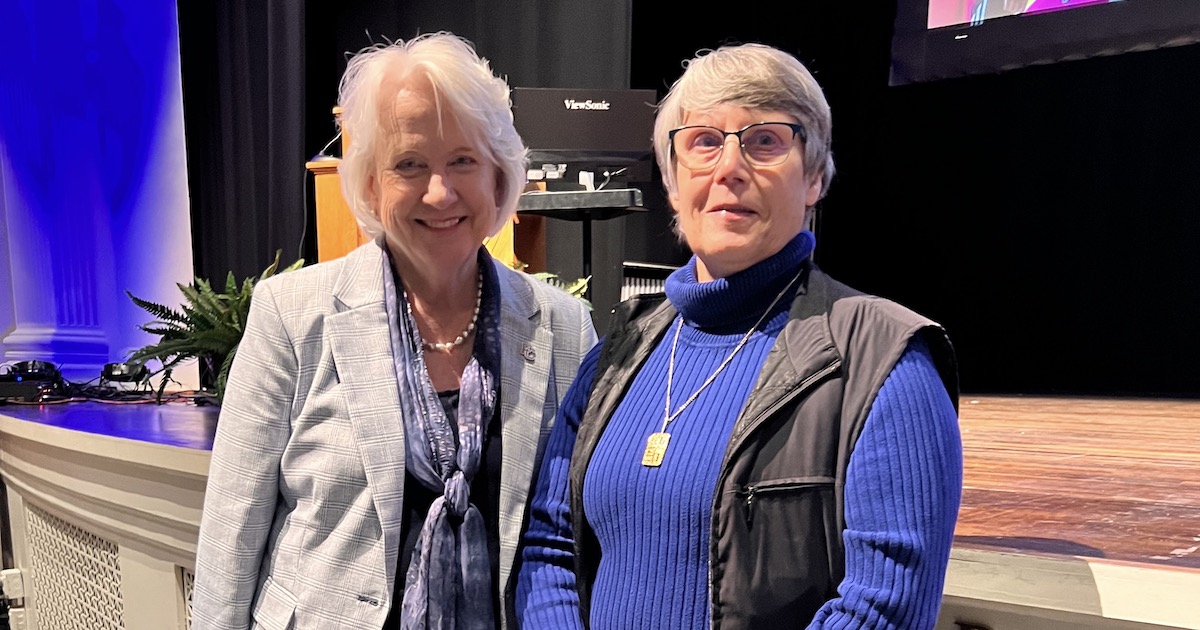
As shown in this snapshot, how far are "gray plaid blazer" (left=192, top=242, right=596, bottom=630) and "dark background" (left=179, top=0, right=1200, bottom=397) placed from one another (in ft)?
8.06

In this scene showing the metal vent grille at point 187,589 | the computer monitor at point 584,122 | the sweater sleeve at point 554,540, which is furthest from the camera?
the computer monitor at point 584,122

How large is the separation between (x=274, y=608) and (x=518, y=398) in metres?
0.48

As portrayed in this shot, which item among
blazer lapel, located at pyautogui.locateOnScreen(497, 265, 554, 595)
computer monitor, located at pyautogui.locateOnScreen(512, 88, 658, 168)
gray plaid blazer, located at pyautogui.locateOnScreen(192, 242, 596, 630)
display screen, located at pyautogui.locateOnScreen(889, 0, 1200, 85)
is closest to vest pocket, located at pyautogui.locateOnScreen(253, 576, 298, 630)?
gray plaid blazer, located at pyautogui.locateOnScreen(192, 242, 596, 630)

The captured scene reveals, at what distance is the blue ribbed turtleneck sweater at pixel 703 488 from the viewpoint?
0.81 metres

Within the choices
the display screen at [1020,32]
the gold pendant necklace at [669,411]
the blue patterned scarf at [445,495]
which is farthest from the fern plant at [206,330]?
the display screen at [1020,32]

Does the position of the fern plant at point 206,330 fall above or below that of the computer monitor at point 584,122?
below

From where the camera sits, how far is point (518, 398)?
4.14 feet

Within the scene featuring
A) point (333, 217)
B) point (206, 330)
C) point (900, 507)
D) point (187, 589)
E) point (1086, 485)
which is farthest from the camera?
point (333, 217)

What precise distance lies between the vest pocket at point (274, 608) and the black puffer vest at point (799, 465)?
2.17ft

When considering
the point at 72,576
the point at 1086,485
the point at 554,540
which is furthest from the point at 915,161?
the point at 72,576

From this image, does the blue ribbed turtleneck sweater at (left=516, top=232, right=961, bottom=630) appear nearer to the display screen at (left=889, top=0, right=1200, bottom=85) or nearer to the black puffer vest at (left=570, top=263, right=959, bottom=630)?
the black puffer vest at (left=570, top=263, right=959, bottom=630)

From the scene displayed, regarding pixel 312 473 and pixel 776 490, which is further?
pixel 312 473

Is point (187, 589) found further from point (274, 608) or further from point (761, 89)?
point (761, 89)

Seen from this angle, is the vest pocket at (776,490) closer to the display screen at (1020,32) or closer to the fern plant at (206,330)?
the fern plant at (206,330)
